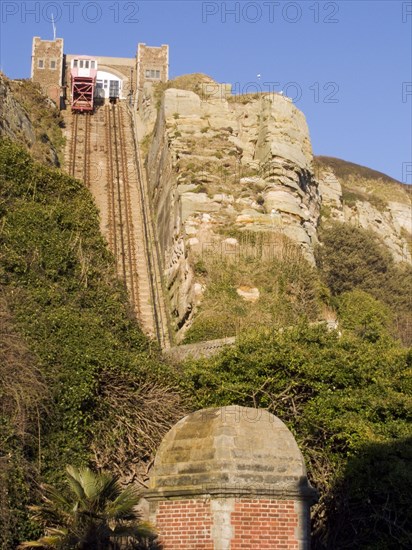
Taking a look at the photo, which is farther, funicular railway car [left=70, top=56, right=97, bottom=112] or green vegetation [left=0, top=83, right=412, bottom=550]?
funicular railway car [left=70, top=56, right=97, bottom=112]

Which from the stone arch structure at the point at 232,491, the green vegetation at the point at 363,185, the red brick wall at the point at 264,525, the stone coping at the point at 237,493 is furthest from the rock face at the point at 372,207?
the red brick wall at the point at 264,525

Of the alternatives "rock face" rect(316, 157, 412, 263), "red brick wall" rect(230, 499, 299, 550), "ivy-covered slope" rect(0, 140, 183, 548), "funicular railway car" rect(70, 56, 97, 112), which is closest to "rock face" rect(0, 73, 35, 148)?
"ivy-covered slope" rect(0, 140, 183, 548)

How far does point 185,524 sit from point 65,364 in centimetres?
625

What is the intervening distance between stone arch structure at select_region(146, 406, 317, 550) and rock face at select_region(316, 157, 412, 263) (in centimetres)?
3478

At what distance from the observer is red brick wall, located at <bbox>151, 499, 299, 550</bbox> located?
11859mm

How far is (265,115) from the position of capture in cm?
4350

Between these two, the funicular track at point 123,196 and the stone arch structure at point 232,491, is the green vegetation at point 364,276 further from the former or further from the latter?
the stone arch structure at point 232,491

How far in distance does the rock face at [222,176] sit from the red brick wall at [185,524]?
1822 centimetres

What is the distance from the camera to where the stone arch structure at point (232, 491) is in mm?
11867

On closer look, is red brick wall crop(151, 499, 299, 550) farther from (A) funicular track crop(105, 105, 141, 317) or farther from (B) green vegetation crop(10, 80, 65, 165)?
(B) green vegetation crop(10, 80, 65, 165)

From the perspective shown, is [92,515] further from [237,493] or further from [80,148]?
[80,148]

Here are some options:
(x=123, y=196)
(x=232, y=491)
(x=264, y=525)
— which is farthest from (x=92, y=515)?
(x=123, y=196)

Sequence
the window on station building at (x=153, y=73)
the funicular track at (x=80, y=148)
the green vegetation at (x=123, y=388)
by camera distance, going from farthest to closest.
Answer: the window on station building at (x=153, y=73) → the funicular track at (x=80, y=148) → the green vegetation at (x=123, y=388)

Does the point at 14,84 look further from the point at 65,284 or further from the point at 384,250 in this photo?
the point at 65,284
